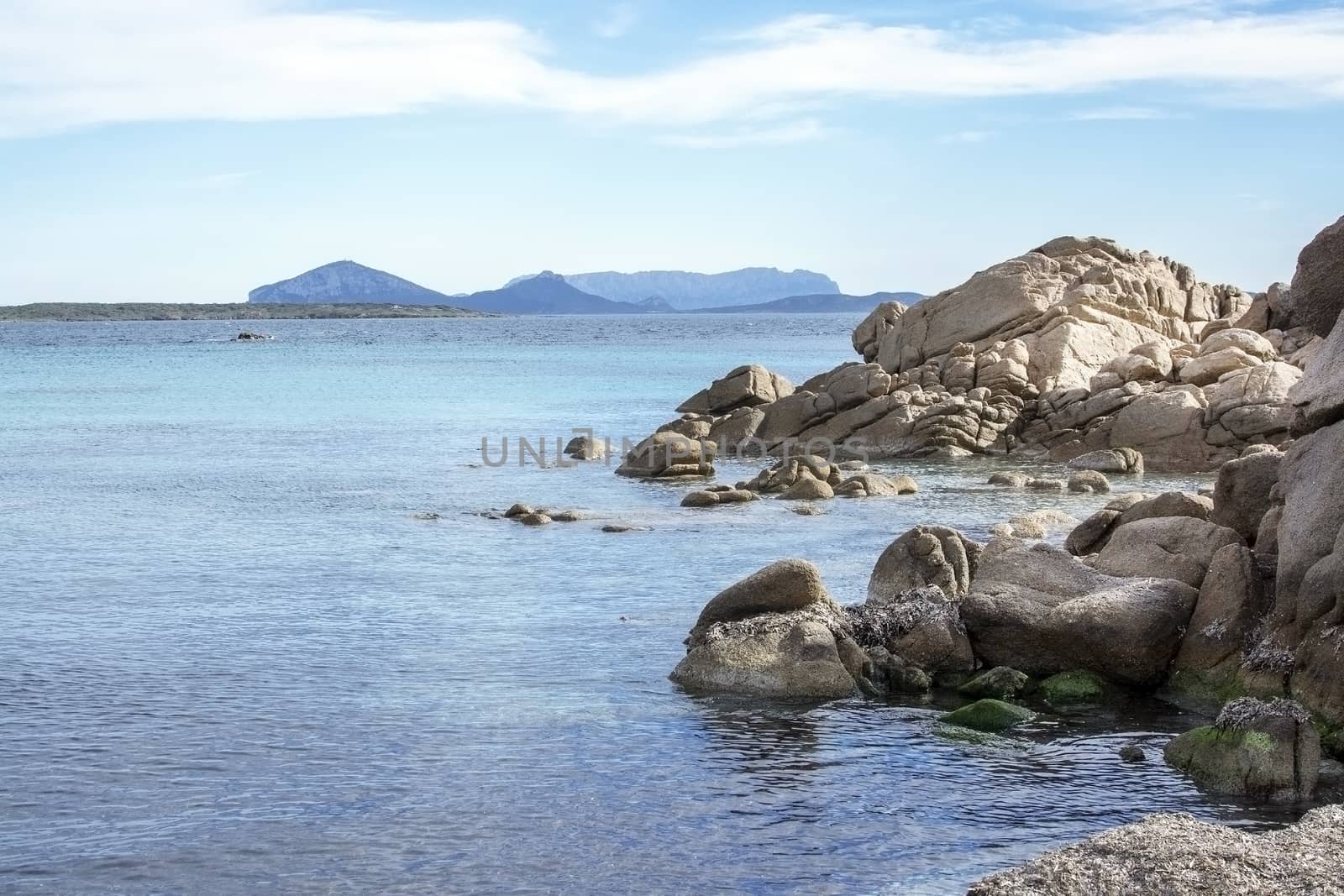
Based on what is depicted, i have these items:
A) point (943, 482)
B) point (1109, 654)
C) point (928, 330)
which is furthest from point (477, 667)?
point (928, 330)

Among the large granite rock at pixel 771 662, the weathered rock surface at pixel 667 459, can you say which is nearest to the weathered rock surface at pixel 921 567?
the large granite rock at pixel 771 662

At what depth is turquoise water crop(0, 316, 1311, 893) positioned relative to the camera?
14633mm

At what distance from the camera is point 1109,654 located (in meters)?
20.4

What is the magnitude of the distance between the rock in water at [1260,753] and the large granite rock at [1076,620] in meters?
3.49

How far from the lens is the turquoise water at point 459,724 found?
14633 mm

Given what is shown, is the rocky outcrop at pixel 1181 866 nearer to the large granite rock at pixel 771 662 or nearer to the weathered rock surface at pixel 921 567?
the large granite rock at pixel 771 662

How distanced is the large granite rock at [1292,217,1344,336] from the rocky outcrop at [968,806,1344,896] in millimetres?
11608

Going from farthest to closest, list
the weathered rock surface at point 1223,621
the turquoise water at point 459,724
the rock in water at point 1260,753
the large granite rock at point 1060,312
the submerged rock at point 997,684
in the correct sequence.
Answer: the large granite rock at point 1060,312 → the submerged rock at point 997,684 → the weathered rock surface at point 1223,621 → the rock in water at point 1260,753 → the turquoise water at point 459,724

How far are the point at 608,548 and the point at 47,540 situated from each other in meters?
13.3

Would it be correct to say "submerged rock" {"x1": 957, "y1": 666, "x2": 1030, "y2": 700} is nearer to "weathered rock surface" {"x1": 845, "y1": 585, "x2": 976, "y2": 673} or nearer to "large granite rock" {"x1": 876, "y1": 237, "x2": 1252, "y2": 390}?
"weathered rock surface" {"x1": 845, "y1": 585, "x2": 976, "y2": 673}

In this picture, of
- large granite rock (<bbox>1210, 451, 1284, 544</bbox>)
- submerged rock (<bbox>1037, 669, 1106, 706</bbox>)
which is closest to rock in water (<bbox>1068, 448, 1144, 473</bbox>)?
large granite rock (<bbox>1210, 451, 1284, 544</bbox>)

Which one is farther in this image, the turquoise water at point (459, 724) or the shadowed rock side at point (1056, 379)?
the shadowed rock side at point (1056, 379)

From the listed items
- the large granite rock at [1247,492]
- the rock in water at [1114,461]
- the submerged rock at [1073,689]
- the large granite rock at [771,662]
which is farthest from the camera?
the rock in water at [1114,461]

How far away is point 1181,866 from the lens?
10.7 m
